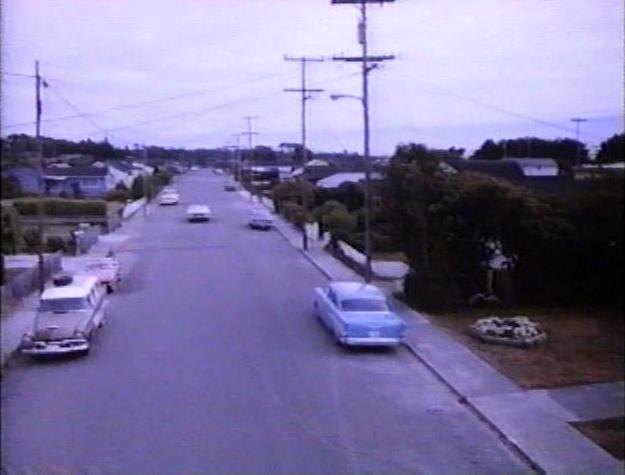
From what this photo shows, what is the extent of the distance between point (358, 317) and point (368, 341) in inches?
18.8

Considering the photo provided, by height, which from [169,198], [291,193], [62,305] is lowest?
[62,305]

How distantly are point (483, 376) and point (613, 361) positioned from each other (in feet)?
4.03

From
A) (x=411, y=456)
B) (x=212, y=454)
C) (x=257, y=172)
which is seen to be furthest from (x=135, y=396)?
(x=257, y=172)

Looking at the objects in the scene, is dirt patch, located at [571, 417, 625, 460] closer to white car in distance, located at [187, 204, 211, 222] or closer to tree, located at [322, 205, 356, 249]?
white car in distance, located at [187, 204, 211, 222]

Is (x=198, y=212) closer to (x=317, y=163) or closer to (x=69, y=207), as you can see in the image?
(x=69, y=207)

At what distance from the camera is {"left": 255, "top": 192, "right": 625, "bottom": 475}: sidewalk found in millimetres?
6355

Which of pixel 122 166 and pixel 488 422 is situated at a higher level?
pixel 122 166

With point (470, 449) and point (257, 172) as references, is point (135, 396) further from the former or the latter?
point (257, 172)

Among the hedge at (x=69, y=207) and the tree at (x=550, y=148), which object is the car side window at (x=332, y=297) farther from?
the hedge at (x=69, y=207)

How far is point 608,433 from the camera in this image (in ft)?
23.1

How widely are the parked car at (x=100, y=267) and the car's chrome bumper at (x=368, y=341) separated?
14.6 ft

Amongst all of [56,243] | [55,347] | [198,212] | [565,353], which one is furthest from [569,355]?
[198,212]

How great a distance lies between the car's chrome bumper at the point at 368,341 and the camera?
1039 centimetres

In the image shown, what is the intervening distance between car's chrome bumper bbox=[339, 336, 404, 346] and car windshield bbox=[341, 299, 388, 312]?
0.69 m
